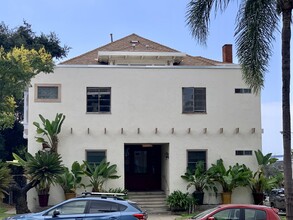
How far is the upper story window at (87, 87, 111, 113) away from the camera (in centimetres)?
2505

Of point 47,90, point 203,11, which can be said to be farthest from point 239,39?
point 47,90

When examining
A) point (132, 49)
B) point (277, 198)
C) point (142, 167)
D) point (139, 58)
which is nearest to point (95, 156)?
point (142, 167)

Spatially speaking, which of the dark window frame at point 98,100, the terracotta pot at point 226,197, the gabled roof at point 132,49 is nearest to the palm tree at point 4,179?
the dark window frame at point 98,100

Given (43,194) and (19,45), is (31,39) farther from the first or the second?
(43,194)

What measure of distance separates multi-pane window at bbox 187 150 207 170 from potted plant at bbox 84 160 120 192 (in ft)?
12.3

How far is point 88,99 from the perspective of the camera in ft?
82.3

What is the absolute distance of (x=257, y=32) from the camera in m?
16.3

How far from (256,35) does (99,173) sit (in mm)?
10908

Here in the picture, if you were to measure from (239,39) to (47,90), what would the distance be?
1143cm

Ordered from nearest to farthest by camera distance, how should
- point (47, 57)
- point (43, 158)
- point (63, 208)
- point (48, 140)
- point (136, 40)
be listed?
point (63, 208)
point (47, 57)
point (43, 158)
point (48, 140)
point (136, 40)

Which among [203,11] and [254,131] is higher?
[203,11]

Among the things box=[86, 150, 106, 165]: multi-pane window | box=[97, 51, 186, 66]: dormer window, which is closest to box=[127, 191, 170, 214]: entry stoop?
box=[86, 150, 106, 165]: multi-pane window

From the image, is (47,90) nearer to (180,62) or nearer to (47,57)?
(47,57)

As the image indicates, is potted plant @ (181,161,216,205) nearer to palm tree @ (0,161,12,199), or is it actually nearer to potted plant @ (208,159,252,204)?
potted plant @ (208,159,252,204)
